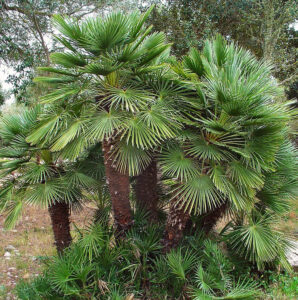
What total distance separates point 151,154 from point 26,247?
3.89 m

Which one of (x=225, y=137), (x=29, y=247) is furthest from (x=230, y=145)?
(x=29, y=247)

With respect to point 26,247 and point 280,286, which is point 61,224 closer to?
point 26,247

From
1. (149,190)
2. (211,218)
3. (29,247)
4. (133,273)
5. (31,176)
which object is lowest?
(29,247)

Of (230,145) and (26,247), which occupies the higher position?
(230,145)

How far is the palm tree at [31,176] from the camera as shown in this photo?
3871 millimetres

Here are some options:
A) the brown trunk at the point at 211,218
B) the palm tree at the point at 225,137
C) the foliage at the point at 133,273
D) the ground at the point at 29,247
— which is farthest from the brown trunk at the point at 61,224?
the brown trunk at the point at 211,218

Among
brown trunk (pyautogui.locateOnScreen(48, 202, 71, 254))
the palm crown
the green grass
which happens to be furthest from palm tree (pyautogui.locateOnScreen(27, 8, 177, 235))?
the green grass

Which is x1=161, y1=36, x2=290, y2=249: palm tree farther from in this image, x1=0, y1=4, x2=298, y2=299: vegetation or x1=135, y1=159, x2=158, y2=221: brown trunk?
x1=135, y1=159, x2=158, y2=221: brown trunk

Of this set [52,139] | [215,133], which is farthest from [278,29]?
[52,139]

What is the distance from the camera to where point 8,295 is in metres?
4.41

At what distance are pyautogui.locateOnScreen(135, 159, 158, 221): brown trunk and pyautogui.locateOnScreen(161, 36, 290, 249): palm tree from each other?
2.70ft

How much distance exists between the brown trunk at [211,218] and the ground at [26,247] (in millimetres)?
1549

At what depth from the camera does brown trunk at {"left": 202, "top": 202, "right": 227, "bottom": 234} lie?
414 centimetres

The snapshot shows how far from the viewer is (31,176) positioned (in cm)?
389
